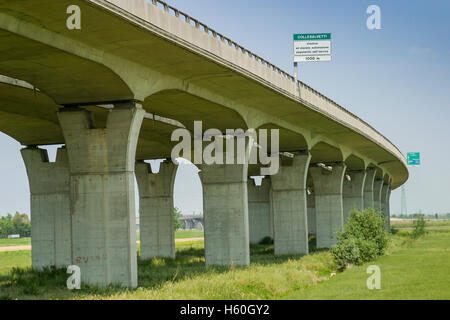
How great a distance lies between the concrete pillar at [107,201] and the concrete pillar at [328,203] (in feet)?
118

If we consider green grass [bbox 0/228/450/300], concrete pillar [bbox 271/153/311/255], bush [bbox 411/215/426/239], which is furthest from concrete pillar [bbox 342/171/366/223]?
green grass [bbox 0/228/450/300]

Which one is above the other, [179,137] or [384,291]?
[179,137]

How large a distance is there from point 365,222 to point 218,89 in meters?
16.6

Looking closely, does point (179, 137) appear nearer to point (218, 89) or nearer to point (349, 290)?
point (218, 89)

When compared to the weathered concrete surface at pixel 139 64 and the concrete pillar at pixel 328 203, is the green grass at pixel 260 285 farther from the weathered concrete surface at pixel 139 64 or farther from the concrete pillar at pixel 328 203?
the concrete pillar at pixel 328 203

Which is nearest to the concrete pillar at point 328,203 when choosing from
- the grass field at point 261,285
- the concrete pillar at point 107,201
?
the grass field at point 261,285

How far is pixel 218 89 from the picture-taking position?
107 ft

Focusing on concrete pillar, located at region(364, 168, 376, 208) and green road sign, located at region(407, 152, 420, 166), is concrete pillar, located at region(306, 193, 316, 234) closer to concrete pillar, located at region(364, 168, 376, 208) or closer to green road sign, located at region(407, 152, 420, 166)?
concrete pillar, located at region(364, 168, 376, 208)

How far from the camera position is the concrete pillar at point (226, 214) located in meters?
38.8

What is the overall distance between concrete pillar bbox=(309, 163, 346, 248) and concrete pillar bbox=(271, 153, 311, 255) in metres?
11.2

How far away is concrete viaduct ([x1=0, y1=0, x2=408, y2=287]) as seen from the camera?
22328 millimetres

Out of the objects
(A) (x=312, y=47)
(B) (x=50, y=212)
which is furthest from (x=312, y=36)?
(B) (x=50, y=212)

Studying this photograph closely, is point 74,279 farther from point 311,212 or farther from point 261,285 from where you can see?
point 311,212
